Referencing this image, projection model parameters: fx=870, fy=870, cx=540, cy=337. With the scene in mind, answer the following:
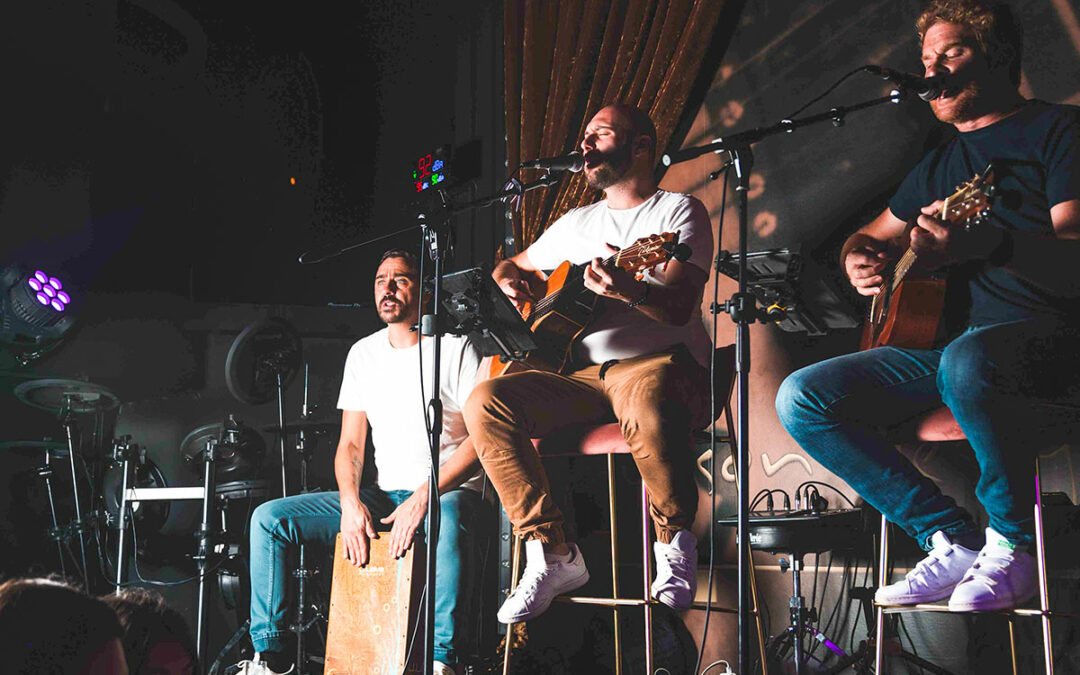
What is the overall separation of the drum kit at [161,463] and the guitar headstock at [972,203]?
8.93 ft

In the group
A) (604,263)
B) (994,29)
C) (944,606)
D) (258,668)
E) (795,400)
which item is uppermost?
(994,29)

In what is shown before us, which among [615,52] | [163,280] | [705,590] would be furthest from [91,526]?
[615,52]

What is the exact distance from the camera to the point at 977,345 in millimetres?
1905

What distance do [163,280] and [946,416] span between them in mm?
4159

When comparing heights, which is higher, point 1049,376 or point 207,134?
point 207,134

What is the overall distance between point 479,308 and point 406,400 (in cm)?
90

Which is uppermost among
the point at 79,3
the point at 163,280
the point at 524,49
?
the point at 79,3

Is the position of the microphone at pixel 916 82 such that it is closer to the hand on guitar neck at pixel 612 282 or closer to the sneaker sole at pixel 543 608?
the hand on guitar neck at pixel 612 282

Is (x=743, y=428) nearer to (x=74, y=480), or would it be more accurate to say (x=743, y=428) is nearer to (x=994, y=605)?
(x=994, y=605)

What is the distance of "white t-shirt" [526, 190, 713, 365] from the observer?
2.70 m

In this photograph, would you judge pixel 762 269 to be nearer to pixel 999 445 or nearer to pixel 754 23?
pixel 999 445

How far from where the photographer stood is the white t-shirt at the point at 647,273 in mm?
2695

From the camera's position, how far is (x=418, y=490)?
2920mm

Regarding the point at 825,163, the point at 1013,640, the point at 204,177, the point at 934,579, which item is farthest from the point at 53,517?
the point at 1013,640
